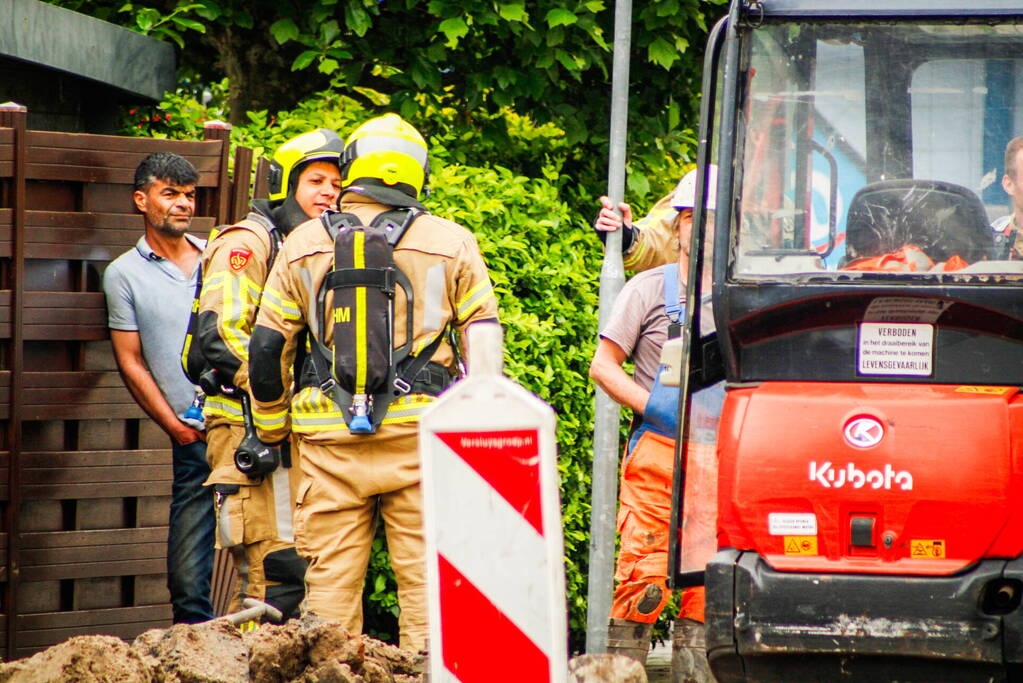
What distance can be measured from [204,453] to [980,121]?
11.7 feet

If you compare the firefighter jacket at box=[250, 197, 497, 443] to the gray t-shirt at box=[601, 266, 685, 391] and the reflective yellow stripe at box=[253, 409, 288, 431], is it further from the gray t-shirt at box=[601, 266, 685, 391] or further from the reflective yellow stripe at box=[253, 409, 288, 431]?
the gray t-shirt at box=[601, 266, 685, 391]

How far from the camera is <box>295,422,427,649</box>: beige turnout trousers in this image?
19.1 feet

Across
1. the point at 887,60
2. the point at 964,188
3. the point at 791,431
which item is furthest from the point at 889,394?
the point at 887,60

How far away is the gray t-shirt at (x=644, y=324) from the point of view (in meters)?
6.45

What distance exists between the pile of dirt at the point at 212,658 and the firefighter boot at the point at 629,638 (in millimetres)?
1021

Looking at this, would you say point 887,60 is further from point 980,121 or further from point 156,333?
point 156,333

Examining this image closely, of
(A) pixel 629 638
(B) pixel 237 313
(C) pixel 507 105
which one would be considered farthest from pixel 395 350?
(C) pixel 507 105

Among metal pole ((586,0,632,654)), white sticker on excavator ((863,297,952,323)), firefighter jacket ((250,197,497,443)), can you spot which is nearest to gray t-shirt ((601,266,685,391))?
firefighter jacket ((250,197,497,443))

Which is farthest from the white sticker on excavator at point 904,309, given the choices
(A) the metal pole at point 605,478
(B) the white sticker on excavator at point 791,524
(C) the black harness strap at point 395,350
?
(A) the metal pole at point 605,478

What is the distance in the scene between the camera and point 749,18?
5.19 meters

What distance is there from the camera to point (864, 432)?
4.79 metres

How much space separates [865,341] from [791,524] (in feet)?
2.10

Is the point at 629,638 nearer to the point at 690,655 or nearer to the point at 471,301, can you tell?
the point at 690,655

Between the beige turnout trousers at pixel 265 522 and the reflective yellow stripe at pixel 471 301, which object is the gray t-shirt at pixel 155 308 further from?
the reflective yellow stripe at pixel 471 301
